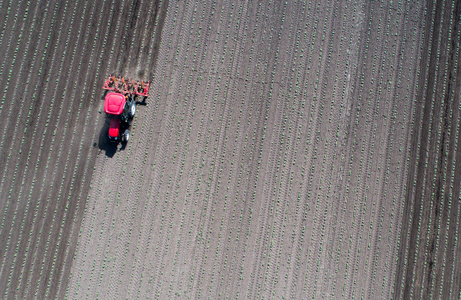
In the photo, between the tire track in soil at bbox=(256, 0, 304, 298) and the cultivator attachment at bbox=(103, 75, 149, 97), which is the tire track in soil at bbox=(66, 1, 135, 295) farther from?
the tire track in soil at bbox=(256, 0, 304, 298)

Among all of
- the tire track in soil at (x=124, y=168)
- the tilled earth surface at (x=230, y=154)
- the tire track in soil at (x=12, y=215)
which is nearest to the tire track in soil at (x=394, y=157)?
the tilled earth surface at (x=230, y=154)

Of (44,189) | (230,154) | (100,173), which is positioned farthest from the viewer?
(230,154)

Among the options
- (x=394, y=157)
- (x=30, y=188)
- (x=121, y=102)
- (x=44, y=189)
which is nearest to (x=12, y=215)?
(x=30, y=188)

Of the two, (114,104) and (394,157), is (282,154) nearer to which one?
(394,157)

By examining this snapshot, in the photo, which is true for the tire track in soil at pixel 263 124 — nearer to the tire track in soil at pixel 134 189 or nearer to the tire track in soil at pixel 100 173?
the tire track in soil at pixel 134 189

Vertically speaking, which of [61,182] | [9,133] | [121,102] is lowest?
[61,182]

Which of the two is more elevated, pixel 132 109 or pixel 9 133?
pixel 132 109

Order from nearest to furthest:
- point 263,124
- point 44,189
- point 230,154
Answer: point 44,189
point 230,154
point 263,124
